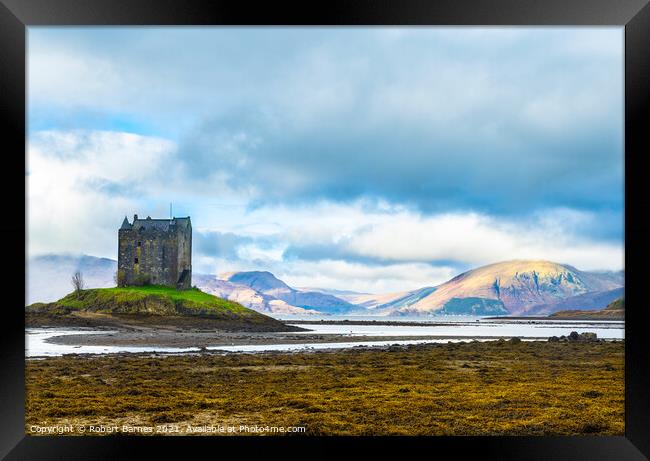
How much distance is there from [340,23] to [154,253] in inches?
1497

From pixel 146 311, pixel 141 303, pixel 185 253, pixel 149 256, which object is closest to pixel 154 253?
pixel 149 256

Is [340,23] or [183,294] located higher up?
[340,23]

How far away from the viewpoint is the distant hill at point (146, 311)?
36.1 metres

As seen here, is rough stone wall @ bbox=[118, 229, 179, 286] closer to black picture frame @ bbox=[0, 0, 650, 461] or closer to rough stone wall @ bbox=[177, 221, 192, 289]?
rough stone wall @ bbox=[177, 221, 192, 289]

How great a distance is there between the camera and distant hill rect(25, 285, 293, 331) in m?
36.1

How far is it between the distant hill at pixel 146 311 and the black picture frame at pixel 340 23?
31.9 metres

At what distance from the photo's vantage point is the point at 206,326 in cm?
3691

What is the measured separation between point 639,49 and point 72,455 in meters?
5.38

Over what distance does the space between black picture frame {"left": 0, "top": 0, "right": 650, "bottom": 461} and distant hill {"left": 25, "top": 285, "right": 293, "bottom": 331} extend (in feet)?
105

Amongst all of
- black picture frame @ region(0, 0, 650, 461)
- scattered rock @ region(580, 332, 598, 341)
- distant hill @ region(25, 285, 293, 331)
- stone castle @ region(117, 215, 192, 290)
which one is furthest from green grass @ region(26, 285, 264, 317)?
black picture frame @ region(0, 0, 650, 461)

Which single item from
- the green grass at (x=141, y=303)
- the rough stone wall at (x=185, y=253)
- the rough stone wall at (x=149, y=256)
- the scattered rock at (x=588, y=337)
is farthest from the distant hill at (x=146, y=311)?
the scattered rock at (x=588, y=337)

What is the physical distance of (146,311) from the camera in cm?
3778

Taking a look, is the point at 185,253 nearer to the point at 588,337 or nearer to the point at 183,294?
the point at 183,294

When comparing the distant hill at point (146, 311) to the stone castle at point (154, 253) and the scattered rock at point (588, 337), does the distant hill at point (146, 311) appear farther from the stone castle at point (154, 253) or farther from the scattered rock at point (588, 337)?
the scattered rock at point (588, 337)
